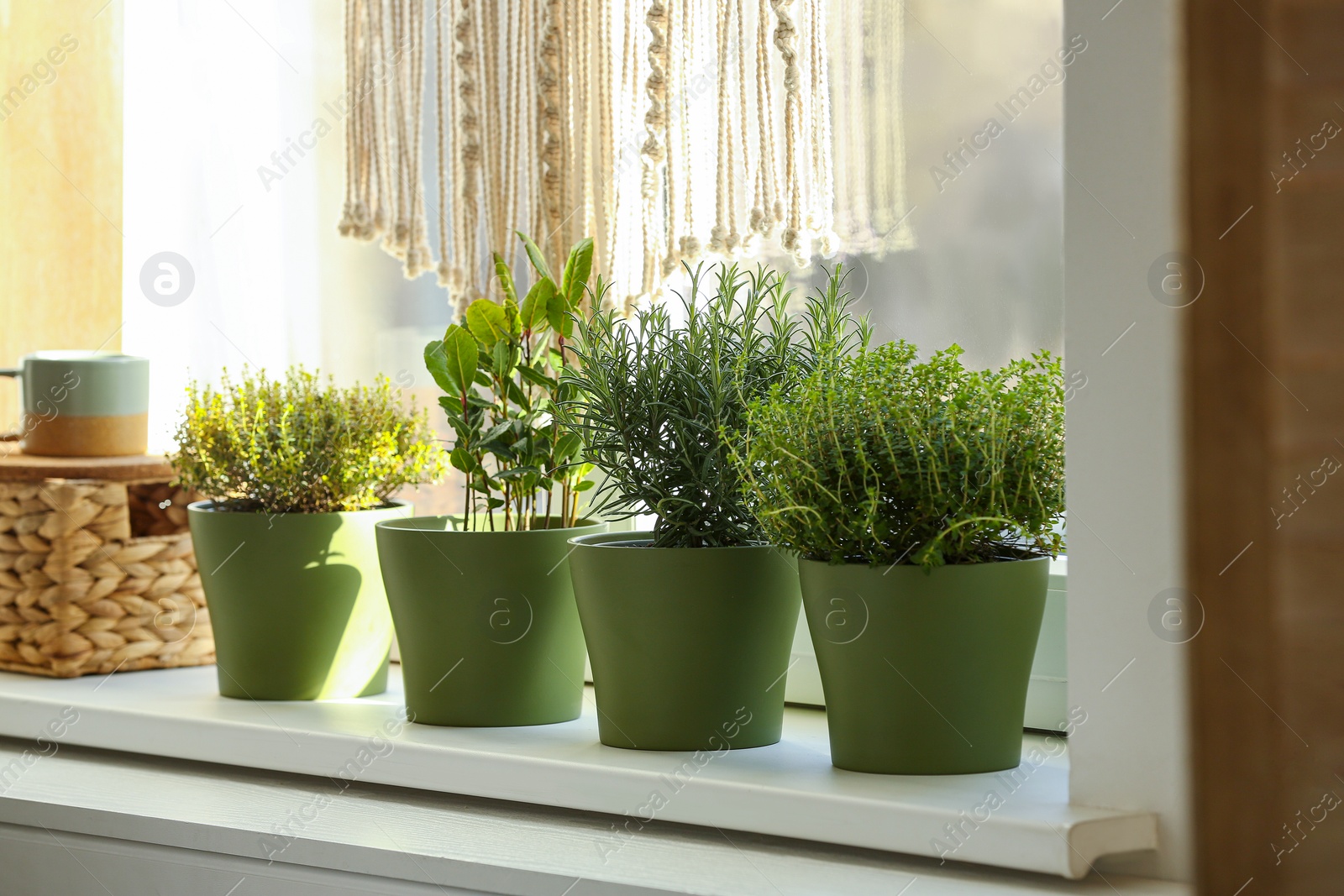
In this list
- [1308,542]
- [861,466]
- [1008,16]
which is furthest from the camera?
[1008,16]

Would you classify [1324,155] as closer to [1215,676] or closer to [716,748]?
[1215,676]

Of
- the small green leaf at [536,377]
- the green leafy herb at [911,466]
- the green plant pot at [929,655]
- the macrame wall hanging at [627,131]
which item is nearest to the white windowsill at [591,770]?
the green plant pot at [929,655]

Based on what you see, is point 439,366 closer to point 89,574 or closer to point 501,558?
point 501,558

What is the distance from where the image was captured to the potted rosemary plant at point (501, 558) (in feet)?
3.07

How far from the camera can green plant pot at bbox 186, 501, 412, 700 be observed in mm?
1033

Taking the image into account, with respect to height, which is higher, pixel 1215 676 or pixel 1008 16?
pixel 1008 16

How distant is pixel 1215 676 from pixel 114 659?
121 cm

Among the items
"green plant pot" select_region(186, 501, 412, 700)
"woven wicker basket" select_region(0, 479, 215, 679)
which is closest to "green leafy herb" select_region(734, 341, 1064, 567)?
"green plant pot" select_region(186, 501, 412, 700)

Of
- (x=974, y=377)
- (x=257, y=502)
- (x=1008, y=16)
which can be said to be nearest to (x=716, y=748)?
(x=974, y=377)

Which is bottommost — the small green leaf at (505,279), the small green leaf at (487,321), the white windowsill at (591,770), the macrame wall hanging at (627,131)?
the white windowsill at (591,770)

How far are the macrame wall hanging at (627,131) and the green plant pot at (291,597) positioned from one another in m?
0.25

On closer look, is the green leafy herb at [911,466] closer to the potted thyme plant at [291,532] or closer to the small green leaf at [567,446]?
the small green leaf at [567,446]

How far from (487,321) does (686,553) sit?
277 millimetres

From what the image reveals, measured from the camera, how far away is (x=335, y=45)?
1.31 meters
